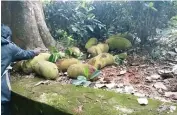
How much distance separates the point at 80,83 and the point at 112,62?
73cm

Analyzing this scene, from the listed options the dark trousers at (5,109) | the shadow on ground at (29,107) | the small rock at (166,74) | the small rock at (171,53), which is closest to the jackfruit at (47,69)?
the shadow on ground at (29,107)

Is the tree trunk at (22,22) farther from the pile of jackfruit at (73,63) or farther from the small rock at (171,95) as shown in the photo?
the small rock at (171,95)

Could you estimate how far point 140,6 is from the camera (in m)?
3.56

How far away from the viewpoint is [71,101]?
2.37 m

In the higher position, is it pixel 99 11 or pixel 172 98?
pixel 99 11

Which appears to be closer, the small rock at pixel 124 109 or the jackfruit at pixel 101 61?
the small rock at pixel 124 109

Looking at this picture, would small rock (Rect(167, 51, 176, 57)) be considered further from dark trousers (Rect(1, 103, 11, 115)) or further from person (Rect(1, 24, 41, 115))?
dark trousers (Rect(1, 103, 11, 115))

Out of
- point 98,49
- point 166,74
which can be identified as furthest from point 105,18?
point 166,74

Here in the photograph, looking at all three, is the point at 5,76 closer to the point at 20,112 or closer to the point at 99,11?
the point at 20,112

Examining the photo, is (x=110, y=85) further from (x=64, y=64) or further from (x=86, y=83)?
(x=64, y=64)

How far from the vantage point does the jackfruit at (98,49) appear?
3.55 meters

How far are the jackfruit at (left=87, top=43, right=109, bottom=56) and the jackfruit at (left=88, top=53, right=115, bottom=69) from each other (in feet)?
1.07

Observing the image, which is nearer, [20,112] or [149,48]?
[20,112]

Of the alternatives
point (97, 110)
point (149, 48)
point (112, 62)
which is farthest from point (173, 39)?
point (97, 110)
